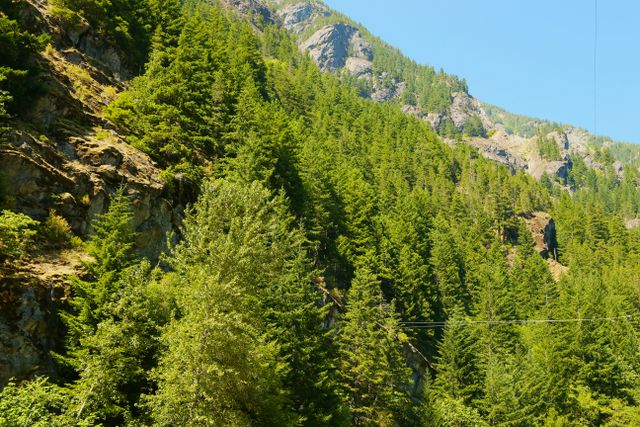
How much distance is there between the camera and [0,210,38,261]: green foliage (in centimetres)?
1616

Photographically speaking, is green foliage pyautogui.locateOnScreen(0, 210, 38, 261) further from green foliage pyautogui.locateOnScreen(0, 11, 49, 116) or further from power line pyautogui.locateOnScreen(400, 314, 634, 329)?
power line pyautogui.locateOnScreen(400, 314, 634, 329)

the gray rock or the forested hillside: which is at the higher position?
the gray rock

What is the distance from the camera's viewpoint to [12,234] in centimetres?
1670

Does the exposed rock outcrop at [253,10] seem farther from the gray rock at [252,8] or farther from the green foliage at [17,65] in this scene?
the green foliage at [17,65]

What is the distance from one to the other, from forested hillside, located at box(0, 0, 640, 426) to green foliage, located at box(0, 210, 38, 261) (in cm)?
12

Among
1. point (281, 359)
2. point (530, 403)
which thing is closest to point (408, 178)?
point (530, 403)

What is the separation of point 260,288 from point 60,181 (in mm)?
11978

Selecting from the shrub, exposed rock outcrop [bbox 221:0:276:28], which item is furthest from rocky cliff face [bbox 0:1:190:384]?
exposed rock outcrop [bbox 221:0:276:28]

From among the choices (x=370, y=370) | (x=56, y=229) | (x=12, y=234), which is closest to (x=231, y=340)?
(x=12, y=234)

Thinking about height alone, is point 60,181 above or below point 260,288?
above

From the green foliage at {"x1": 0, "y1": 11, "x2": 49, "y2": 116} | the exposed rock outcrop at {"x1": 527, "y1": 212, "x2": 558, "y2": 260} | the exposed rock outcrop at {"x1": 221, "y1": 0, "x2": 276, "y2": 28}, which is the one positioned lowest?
the green foliage at {"x1": 0, "y1": 11, "x2": 49, "y2": 116}

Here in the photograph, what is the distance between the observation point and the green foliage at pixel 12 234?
636 inches

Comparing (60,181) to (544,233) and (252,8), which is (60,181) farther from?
(252,8)

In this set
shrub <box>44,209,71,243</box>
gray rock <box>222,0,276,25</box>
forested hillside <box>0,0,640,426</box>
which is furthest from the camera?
gray rock <box>222,0,276,25</box>
